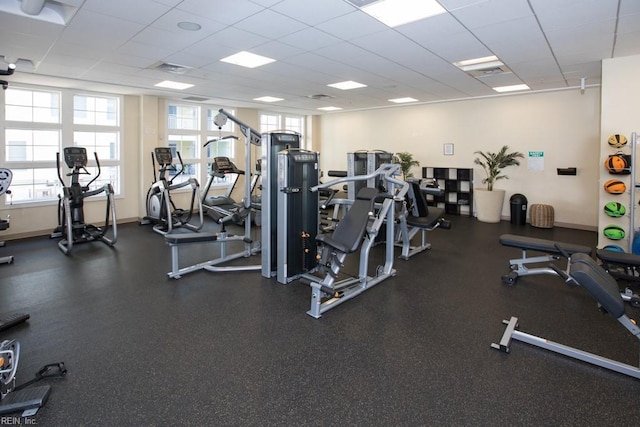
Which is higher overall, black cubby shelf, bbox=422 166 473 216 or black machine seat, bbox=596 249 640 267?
black cubby shelf, bbox=422 166 473 216

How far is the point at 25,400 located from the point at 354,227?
2593 millimetres

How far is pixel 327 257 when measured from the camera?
3320 millimetres

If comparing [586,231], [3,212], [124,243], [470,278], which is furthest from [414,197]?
[3,212]

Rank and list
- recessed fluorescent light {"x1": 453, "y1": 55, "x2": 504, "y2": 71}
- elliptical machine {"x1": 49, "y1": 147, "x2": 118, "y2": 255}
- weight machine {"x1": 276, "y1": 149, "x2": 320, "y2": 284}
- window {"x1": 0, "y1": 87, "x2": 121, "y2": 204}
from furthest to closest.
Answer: window {"x1": 0, "y1": 87, "x2": 121, "y2": 204}, elliptical machine {"x1": 49, "y1": 147, "x2": 118, "y2": 255}, recessed fluorescent light {"x1": 453, "y1": 55, "x2": 504, "y2": 71}, weight machine {"x1": 276, "y1": 149, "x2": 320, "y2": 284}

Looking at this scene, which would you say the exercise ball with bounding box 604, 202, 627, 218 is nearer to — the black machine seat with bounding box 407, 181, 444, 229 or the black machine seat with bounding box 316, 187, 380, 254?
the black machine seat with bounding box 407, 181, 444, 229

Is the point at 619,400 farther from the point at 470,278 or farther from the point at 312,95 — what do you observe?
the point at 312,95

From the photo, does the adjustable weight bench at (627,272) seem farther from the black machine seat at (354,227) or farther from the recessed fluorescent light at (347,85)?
the recessed fluorescent light at (347,85)

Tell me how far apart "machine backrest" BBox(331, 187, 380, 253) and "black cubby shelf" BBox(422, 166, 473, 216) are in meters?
4.99

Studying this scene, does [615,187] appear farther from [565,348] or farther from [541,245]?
[565,348]

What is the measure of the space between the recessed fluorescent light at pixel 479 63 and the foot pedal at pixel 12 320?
541 centimetres

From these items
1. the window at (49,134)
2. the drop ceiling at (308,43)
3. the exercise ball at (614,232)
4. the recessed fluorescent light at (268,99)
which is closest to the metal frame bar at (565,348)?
the drop ceiling at (308,43)

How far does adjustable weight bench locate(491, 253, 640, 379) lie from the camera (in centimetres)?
213

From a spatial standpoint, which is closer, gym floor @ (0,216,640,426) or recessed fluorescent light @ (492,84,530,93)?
gym floor @ (0,216,640,426)

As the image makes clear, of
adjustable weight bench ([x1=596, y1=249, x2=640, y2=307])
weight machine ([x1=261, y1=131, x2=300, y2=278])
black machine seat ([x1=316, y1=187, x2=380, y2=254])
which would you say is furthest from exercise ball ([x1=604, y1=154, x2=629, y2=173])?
weight machine ([x1=261, y1=131, x2=300, y2=278])
